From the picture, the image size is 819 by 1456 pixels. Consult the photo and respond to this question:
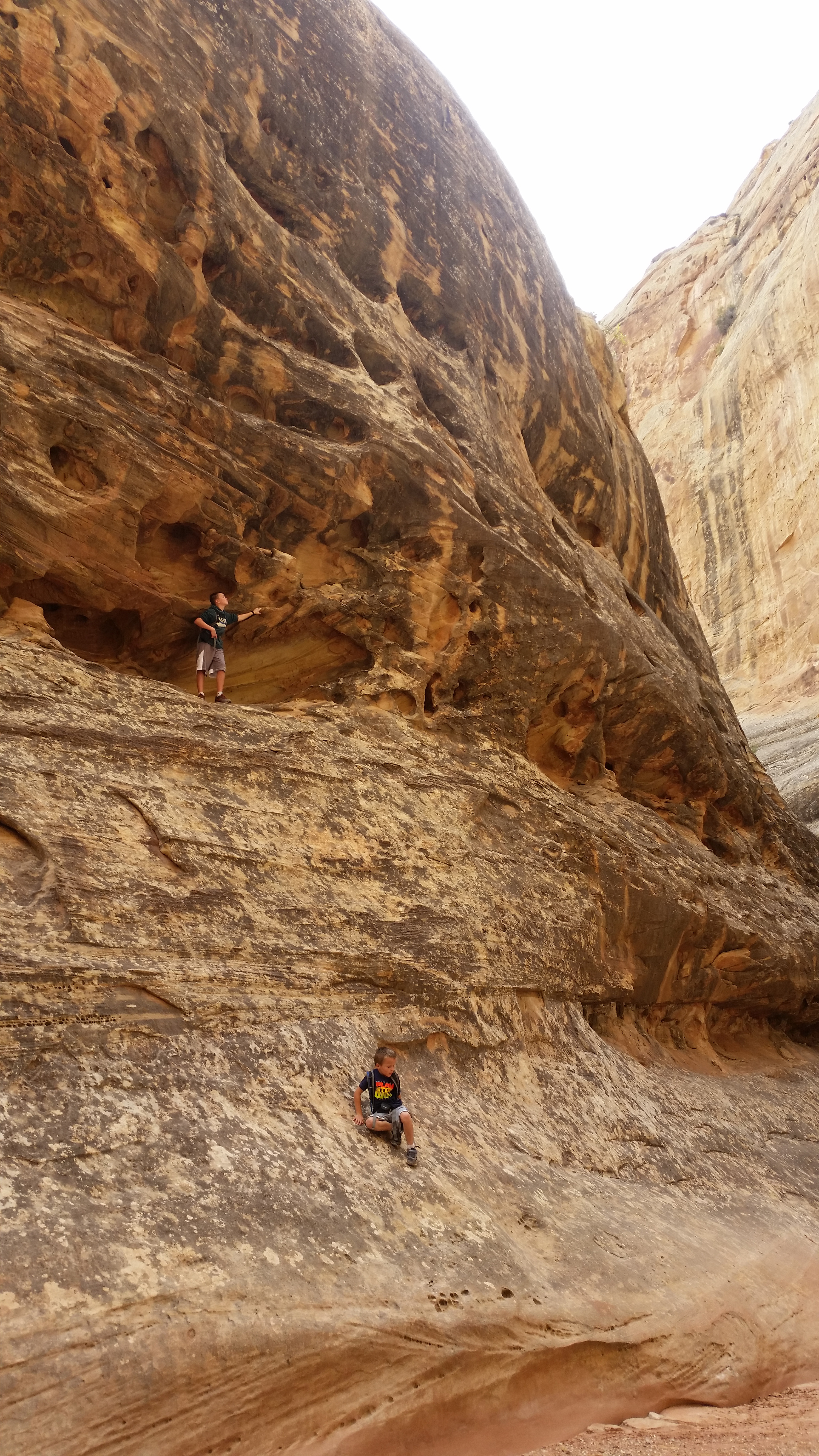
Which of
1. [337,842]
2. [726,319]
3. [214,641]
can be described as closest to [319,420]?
[214,641]

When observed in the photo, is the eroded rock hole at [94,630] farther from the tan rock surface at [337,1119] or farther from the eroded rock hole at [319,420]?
the eroded rock hole at [319,420]

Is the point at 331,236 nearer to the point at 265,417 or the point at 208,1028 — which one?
the point at 265,417

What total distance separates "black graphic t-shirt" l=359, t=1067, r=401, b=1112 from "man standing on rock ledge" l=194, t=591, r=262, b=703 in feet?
12.5

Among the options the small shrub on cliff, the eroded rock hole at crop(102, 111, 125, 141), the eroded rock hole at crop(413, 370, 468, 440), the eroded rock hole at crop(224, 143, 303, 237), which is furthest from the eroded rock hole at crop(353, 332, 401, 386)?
the small shrub on cliff

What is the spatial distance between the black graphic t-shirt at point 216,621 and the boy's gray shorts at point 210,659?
0.04 meters

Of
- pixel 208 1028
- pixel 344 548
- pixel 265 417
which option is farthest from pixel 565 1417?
pixel 265 417

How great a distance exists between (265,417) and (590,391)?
7.66m

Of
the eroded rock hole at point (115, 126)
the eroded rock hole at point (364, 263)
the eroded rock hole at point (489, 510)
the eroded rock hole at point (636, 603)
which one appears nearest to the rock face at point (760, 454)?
the eroded rock hole at point (636, 603)

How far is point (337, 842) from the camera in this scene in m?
7.82

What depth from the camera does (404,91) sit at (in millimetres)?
13133

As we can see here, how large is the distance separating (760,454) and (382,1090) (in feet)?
91.3

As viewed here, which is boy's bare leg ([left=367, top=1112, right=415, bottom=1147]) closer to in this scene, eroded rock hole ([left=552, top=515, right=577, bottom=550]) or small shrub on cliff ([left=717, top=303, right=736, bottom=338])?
eroded rock hole ([left=552, top=515, right=577, bottom=550])

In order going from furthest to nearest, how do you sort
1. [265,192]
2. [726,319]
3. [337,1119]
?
[726,319] → [265,192] → [337,1119]

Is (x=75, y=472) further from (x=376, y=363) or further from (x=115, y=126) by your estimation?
(x=376, y=363)
